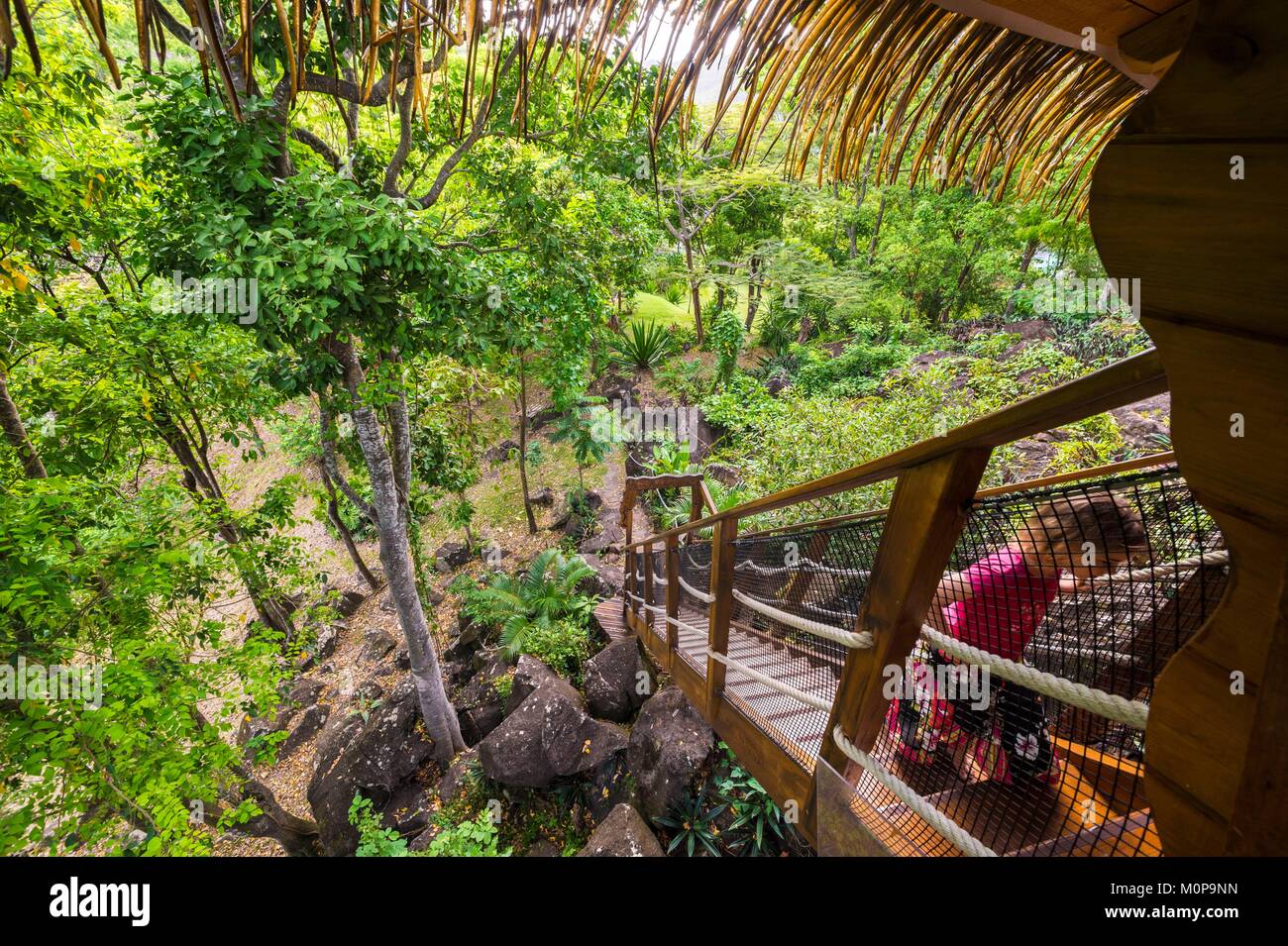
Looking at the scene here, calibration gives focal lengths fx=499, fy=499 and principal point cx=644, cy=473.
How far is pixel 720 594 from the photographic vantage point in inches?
88.0

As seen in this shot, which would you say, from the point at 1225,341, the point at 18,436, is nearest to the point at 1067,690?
the point at 1225,341

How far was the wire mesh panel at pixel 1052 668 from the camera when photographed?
93 cm

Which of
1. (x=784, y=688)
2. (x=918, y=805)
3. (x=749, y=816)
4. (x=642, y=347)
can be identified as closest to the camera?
(x=918, y=805)

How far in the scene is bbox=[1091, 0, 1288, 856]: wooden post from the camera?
1.59ft

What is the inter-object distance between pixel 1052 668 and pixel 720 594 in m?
1.17

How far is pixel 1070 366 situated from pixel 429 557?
10.5m

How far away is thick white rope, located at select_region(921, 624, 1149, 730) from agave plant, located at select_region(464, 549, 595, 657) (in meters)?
6.50

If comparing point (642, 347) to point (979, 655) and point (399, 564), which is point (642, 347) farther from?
point (979, 655)

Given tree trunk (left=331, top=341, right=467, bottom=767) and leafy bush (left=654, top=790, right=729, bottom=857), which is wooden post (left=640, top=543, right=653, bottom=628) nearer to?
leafy bush (left=654, top=790, right=729, bottom=857)

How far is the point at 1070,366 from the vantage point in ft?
17.0

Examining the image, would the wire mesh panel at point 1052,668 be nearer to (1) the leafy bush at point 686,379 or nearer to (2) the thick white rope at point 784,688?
(2) the thick white rope at point 784,688

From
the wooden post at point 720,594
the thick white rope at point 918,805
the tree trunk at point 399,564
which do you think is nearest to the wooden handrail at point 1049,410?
the thick white rope at point 918,805

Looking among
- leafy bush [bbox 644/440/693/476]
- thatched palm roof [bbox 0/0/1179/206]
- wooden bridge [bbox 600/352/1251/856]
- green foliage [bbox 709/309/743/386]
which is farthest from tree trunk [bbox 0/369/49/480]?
green foliage [bbox 709/309/743/386]
